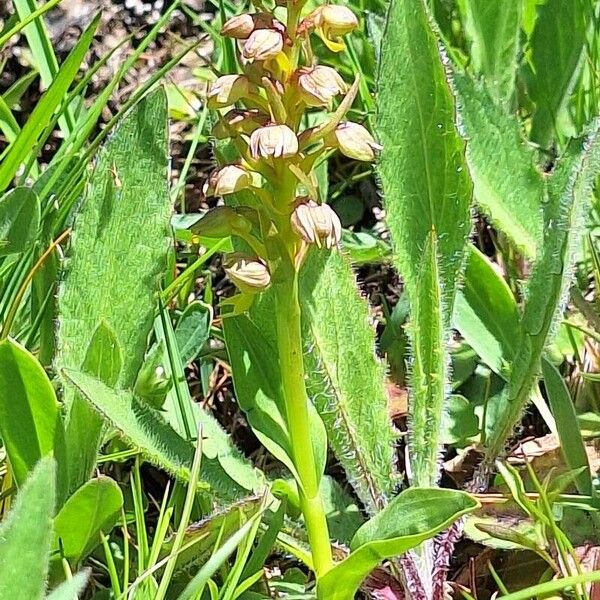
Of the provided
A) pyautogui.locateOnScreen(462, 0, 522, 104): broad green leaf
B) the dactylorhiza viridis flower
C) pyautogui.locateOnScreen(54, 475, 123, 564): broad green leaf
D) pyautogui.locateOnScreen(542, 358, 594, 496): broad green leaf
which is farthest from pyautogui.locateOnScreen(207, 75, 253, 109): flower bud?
pyautogui.locateOnScreen(462, 0, 522, 104): broad green leaf

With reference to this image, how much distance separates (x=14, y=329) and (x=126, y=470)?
1.01 feet

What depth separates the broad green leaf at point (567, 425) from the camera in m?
1.61

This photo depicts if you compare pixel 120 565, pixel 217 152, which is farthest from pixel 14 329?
pixel 217 152

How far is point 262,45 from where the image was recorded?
3.94 ft

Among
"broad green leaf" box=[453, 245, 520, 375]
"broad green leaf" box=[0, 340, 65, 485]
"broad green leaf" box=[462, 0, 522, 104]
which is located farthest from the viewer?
"broad green leaf" box=[462, 0, 522, 104]

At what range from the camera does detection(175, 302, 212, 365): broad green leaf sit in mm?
1775

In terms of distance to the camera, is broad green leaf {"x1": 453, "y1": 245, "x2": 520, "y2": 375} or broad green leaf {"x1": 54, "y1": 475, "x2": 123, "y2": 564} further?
broad green leaf {"x1": 453, "y1": 245, "x2": 520, "y2": 375}

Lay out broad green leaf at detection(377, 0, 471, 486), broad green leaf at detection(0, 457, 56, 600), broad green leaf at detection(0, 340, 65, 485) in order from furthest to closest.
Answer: broad green leaf at detection(377, 0, 471, 486) → broad green leaf at detection(0, 340, 65, 485) → broad green leaf at detection(0, 457, 56, 600)

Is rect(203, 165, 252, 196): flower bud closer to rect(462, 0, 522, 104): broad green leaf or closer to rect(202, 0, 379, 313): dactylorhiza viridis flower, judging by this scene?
rect(202, 0, 379, 313): dactylorhiza viridis flower

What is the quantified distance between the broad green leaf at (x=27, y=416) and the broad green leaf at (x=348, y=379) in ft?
1.25

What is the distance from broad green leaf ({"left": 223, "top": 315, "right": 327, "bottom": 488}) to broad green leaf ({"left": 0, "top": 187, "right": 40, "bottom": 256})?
1.19 feet

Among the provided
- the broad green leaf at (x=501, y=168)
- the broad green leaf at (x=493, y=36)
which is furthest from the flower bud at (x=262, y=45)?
the broad green leaf at (x=493, y=36)

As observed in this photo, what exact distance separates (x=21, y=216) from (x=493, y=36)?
1013 mm

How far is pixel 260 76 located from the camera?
49.8 inches
